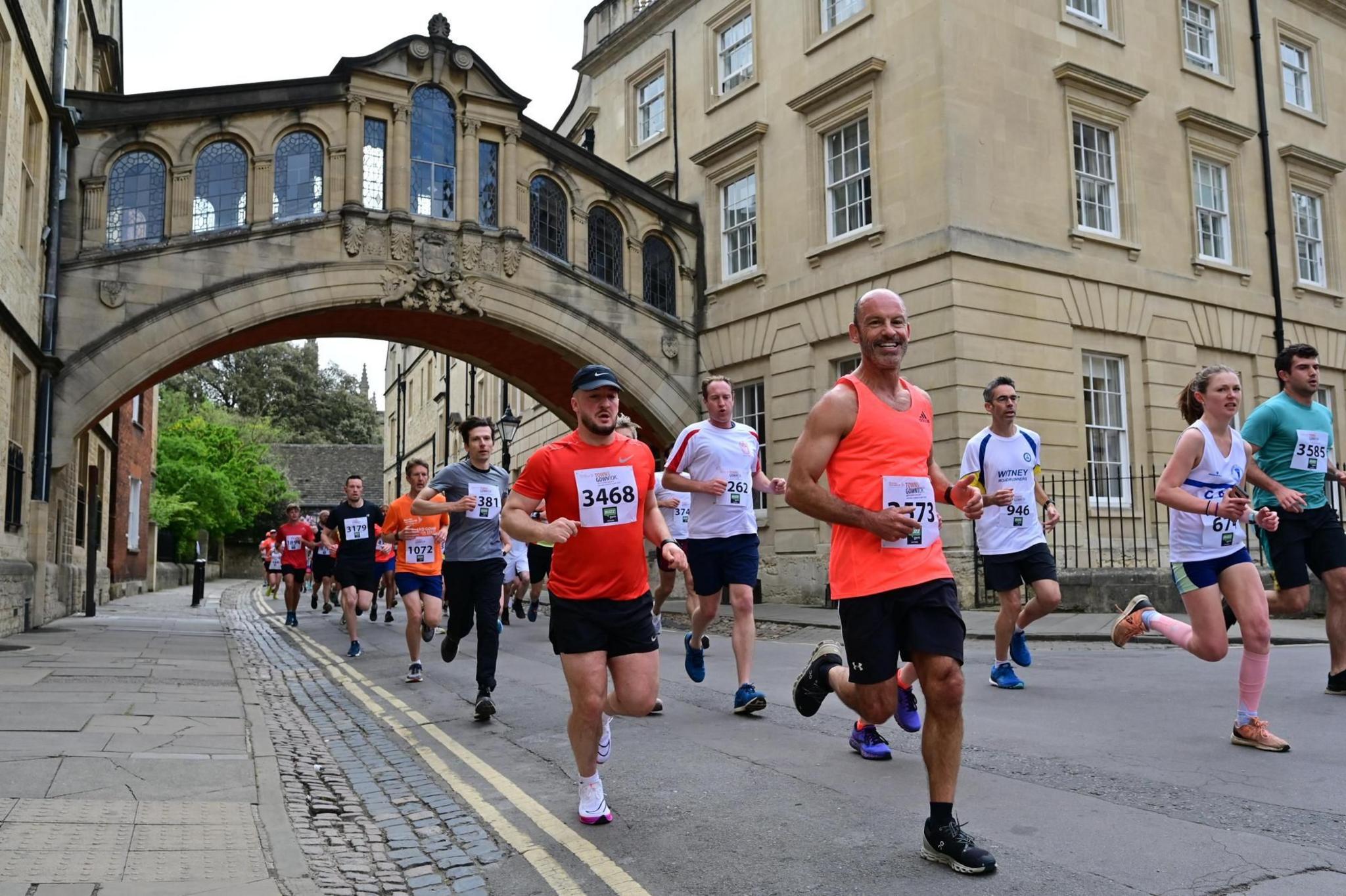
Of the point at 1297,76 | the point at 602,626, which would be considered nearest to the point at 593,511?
the point at 602,626

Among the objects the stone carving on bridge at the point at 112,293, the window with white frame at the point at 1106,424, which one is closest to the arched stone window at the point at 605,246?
the stone carving on bridge at the point at 112,293

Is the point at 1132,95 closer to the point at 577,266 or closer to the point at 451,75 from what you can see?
the point at 577,266

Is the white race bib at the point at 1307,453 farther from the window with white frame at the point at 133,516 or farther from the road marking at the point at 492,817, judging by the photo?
the window with white frame at the point at 133,516

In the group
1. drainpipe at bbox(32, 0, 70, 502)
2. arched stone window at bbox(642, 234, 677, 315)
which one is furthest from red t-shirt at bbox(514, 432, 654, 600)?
arched stone window at bbox(642, 234, 677, 315)

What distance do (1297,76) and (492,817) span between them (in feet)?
80.6

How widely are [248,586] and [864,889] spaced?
4158cm

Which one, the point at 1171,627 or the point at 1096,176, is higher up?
the point at 1096,176

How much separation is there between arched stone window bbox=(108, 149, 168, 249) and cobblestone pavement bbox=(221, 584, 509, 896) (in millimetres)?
12511

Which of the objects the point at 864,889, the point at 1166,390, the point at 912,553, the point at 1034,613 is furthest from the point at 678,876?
the point at 1166,390

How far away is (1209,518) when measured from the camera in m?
5.95

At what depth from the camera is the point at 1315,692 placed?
24.9 ft

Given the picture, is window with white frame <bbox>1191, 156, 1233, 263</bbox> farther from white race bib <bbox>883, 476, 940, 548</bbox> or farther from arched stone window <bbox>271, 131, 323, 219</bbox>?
white race bib <bbox>883, 476, 940, 548</bbox>

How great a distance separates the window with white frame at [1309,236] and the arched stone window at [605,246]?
531 inches

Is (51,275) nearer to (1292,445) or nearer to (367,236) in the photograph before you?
(367,236)
